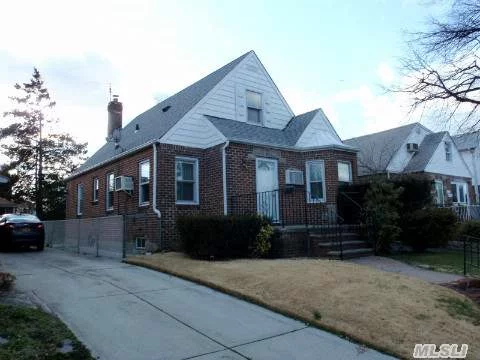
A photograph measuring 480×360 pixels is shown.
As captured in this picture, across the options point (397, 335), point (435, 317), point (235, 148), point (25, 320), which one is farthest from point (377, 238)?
point (25, 320)

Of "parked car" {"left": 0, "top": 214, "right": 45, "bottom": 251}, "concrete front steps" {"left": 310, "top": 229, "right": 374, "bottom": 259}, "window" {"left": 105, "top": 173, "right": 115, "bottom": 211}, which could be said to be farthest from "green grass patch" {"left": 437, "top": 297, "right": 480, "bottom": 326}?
"parked car" {"left": 0, "top": 214, "right": 45, "bottom": 251}

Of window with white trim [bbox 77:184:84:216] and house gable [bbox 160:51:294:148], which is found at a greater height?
house gable [bbox 160:51:294:148]

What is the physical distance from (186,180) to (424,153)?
18.4 m

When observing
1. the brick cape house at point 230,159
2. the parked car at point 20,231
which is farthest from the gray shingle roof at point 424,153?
the parked car at point 20,231

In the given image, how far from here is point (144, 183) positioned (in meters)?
14.7

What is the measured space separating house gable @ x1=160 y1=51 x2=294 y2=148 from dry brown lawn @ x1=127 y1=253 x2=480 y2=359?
20.1ft

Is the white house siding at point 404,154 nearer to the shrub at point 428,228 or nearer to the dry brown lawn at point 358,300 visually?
the shrub at point 428,228

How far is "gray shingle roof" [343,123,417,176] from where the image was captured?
25558 millimetres

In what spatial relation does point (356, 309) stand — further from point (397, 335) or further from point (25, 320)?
point (25, 320)

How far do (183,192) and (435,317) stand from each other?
32.4ft

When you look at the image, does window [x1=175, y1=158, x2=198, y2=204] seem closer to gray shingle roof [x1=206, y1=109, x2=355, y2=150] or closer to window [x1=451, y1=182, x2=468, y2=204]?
gray shingle roof [x1=206, y1=109, x2=355, y2=150]

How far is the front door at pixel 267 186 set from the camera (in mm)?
14000

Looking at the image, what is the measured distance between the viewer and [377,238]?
12227mm

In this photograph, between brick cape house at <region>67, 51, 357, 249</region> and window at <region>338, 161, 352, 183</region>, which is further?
window at <region>338, 161, 352, 183</region>
